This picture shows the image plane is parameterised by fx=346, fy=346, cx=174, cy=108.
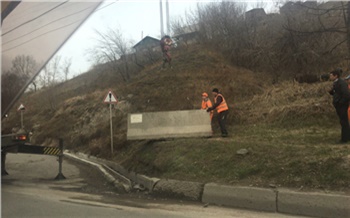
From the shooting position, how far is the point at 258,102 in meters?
15.0

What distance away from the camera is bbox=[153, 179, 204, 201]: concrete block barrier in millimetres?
7793

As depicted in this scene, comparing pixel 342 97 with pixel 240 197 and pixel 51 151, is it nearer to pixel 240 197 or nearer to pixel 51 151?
pixel 240 197

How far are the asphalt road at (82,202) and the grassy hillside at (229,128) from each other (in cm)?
109

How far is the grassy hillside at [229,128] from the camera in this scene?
7.67 metres

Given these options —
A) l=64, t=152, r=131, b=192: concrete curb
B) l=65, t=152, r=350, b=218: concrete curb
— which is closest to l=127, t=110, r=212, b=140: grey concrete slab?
l=64, t=152, r=131, b=192: concrete curb

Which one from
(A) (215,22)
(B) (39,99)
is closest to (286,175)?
(A) (215,22)

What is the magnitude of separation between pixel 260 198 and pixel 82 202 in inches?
155

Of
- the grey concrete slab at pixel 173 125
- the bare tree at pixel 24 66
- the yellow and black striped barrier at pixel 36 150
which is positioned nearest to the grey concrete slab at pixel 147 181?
the grey concrete slab at pixel 173 125

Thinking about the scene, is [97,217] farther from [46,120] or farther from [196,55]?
[46,120]

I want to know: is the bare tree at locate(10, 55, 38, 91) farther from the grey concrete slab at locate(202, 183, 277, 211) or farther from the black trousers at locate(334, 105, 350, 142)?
the black trousers at locate(334, 105, 350, 142)

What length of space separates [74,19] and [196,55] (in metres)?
20.8

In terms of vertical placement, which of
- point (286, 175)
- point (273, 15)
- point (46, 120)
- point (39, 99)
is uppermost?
point (273, 15)

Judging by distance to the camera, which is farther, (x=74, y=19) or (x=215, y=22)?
(x=215, y=22)

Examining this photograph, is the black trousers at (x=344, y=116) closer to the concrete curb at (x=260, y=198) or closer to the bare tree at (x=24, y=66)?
the concrete curb at (x=260, y=198)
